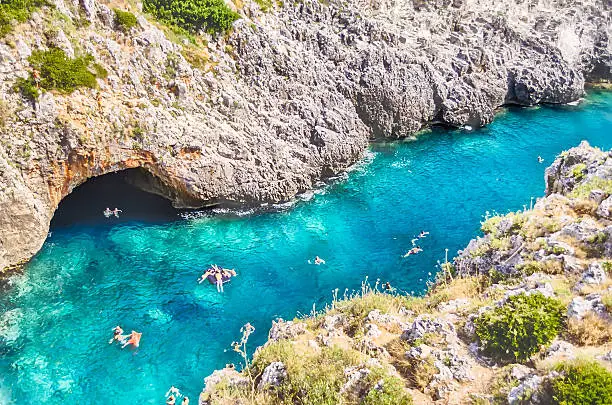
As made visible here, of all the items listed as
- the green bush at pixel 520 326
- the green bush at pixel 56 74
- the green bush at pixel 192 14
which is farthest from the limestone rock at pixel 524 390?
the green bush at pixel 192 14

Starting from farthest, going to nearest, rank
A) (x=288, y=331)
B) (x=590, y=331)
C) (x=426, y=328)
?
(x=288, y=331)
(x=426, y=328)
(x=590, y=331)

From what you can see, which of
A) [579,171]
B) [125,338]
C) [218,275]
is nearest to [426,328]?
[579,171]

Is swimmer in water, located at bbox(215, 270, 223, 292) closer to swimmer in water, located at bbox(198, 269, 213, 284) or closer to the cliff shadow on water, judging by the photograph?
swimmer in water, located at bbox(198, 269, 213, 284)

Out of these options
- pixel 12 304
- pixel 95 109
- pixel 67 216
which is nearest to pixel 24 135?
pixel 95 109

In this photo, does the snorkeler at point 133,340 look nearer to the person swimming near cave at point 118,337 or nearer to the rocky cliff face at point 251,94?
the person swimming near cave at point 118,337

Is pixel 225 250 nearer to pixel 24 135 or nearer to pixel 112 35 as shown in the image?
pixel 24 135

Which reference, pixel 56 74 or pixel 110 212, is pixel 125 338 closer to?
pixel 110 212
